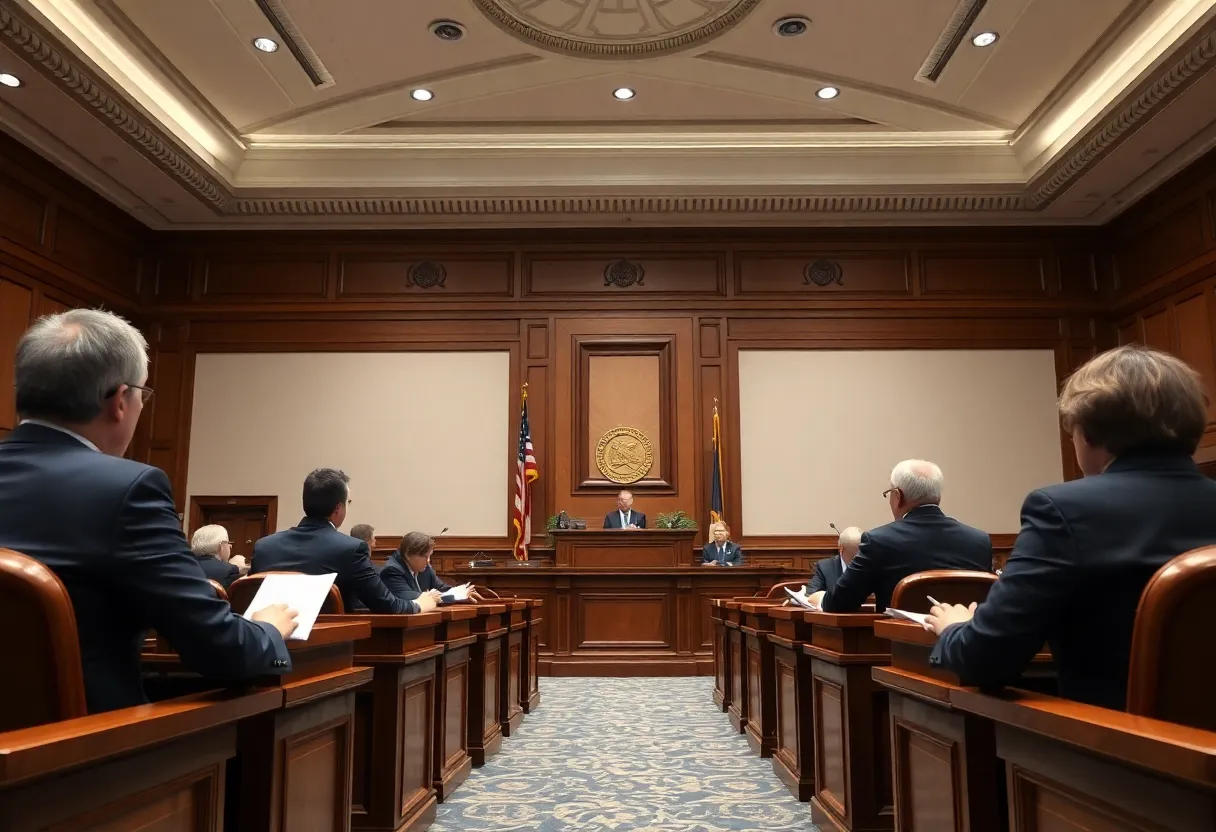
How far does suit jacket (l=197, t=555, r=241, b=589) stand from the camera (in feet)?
15.1

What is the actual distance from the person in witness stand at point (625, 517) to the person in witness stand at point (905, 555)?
611 cm

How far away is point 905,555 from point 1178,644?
1748 mm

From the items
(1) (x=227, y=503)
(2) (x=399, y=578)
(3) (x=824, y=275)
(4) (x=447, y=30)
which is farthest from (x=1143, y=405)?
(1) (x=227, y=503)

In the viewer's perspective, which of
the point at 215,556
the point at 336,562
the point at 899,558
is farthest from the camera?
the point at 215,556

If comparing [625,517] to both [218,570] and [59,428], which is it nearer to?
[218,570]

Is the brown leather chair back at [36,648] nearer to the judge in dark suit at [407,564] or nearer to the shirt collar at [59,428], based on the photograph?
the shirt collar at [59,428]

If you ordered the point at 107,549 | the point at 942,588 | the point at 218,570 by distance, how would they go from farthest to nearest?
the point at 218,570 < the point at 942,588 < the point at 107,549

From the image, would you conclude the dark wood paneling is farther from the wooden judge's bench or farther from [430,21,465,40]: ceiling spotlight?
[430,21,465,40]: ceiling spotlight

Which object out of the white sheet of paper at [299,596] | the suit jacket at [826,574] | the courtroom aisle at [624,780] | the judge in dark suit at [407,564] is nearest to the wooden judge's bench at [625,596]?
the suit jacket at [826,574]

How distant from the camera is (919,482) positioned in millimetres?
3039

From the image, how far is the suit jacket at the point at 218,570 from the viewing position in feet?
15.1

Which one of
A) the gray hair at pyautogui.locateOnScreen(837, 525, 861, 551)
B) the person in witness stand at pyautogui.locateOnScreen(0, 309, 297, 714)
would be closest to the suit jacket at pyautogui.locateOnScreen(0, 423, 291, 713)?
the person in witness stand at pyautogui.locateOnScreen(0, 309, 297, 714)

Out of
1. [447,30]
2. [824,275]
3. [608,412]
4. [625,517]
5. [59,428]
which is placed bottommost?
[59,428]

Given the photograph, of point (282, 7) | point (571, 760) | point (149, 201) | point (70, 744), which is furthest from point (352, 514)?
point (70, 744)
